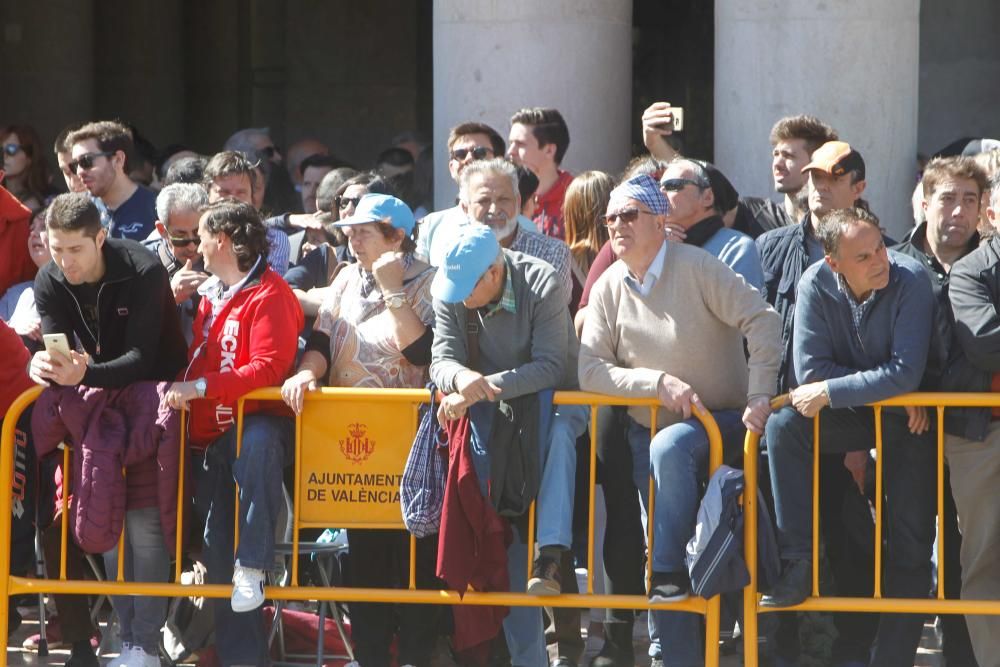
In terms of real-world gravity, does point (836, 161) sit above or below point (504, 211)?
above

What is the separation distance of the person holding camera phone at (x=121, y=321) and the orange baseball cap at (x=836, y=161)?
10.2ft

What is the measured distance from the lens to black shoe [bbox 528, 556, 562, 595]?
22.6ft

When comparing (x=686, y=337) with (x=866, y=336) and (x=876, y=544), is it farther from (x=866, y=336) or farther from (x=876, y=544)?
(x=876, y=544)

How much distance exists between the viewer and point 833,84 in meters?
9.81

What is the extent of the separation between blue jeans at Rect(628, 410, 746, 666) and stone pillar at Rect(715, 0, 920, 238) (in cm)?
332

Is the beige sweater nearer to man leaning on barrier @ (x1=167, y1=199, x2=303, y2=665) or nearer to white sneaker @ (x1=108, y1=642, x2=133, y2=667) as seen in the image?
man leaning on barrier @ (x1=167, y1=199, x2=303, y2=665)

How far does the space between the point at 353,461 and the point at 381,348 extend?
55 cm

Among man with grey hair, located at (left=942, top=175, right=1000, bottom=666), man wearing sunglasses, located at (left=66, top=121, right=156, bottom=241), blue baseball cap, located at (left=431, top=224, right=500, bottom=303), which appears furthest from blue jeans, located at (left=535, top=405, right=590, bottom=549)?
man wearing sunglasses, located at (left=66, top=121, right=156, bottom=241)

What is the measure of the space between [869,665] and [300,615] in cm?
274

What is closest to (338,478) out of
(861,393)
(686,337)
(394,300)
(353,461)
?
(353,461)

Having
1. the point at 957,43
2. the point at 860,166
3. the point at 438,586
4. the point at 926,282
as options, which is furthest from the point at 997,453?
the point at 957,43

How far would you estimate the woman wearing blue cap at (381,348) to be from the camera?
7.32m

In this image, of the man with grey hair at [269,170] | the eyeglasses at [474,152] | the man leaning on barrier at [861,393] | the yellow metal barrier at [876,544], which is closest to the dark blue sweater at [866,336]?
the man leaning on barrier at [861,393]

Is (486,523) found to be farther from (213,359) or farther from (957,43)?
(957,43)
